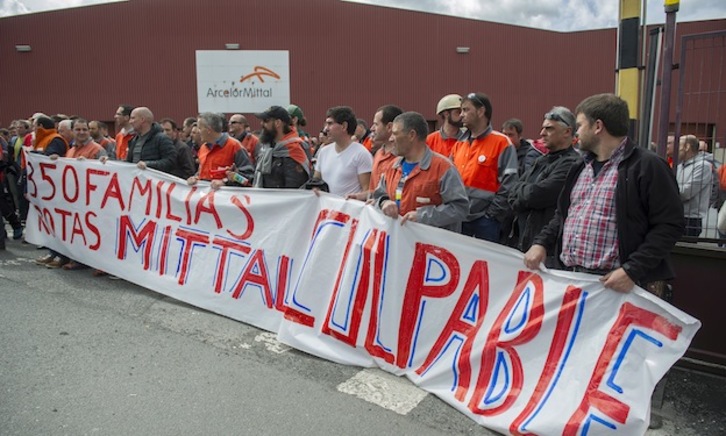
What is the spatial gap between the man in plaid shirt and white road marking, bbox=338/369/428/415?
1.06 m

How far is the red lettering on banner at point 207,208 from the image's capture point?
491cm

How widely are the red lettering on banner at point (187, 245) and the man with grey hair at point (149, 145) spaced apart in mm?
1097

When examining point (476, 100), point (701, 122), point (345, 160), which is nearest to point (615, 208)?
point (476, 100)

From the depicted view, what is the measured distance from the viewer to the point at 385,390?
3432mm

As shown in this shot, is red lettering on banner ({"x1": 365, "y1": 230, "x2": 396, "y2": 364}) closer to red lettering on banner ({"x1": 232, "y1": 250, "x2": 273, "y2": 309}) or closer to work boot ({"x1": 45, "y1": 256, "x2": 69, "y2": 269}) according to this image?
red lettering on banner ({"x1": 232, "y1": 250, "x2": 273, "y2": 309})

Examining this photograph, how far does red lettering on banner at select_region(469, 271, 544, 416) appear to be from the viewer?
3.03 m

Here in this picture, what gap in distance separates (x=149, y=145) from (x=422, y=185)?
3.49m

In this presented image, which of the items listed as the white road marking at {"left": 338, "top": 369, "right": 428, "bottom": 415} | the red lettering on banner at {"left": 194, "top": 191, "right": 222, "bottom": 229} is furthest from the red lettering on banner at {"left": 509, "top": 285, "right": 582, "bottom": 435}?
the red lettering on banner at {"left": 194, "top": 191, "right": 222, "bottom": 229}

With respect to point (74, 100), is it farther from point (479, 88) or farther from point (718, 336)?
point (718, 336)

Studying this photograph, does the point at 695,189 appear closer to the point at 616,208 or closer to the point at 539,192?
the point at 539,192

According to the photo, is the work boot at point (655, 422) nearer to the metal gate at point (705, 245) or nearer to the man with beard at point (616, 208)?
the man with beard at point (616, 208)

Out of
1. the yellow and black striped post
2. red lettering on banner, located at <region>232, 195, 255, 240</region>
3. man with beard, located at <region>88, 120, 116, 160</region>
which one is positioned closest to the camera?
the yellow and black striped post

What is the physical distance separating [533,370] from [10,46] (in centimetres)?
2691

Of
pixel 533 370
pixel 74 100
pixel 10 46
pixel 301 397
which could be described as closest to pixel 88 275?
pixel 301 397
